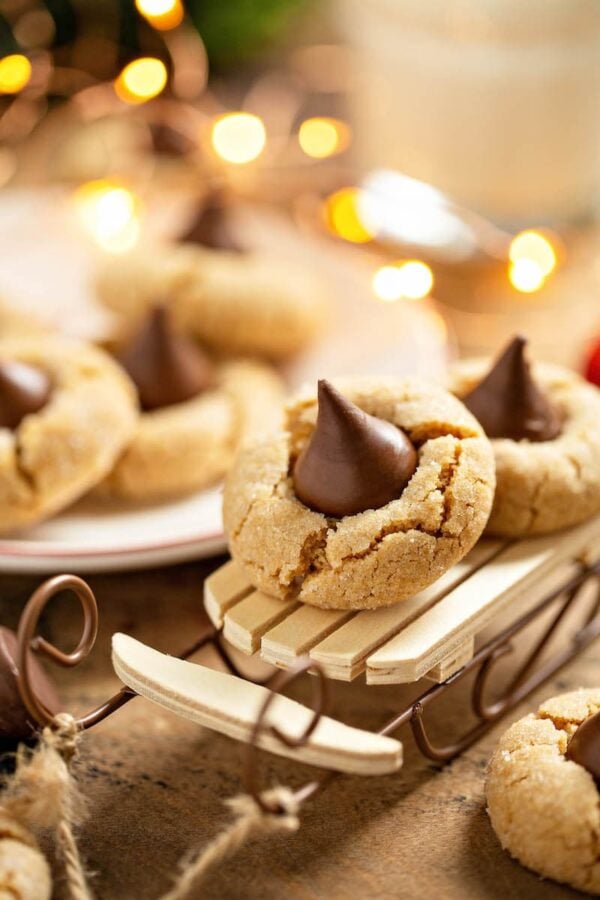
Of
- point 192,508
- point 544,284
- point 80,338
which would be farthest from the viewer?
point 544,284

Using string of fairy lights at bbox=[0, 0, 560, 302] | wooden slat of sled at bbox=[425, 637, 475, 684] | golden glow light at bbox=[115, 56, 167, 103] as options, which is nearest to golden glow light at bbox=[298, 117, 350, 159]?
string of fairy lights at bbox=[0, 0, 560, 302]

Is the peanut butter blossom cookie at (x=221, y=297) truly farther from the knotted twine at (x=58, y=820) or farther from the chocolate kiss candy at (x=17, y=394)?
the knotted twine at (x=58, y=820)

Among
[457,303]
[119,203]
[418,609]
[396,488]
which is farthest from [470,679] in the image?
[119,203]

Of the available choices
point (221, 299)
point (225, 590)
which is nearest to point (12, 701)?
point (225, 590)

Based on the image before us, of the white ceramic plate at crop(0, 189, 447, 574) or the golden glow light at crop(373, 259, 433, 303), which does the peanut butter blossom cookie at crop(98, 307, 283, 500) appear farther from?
the golden glow light at crop(373, 259, 433, 303)

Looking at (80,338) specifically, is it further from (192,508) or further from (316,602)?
(316,602)

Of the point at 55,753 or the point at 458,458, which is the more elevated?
the point at 458,458
